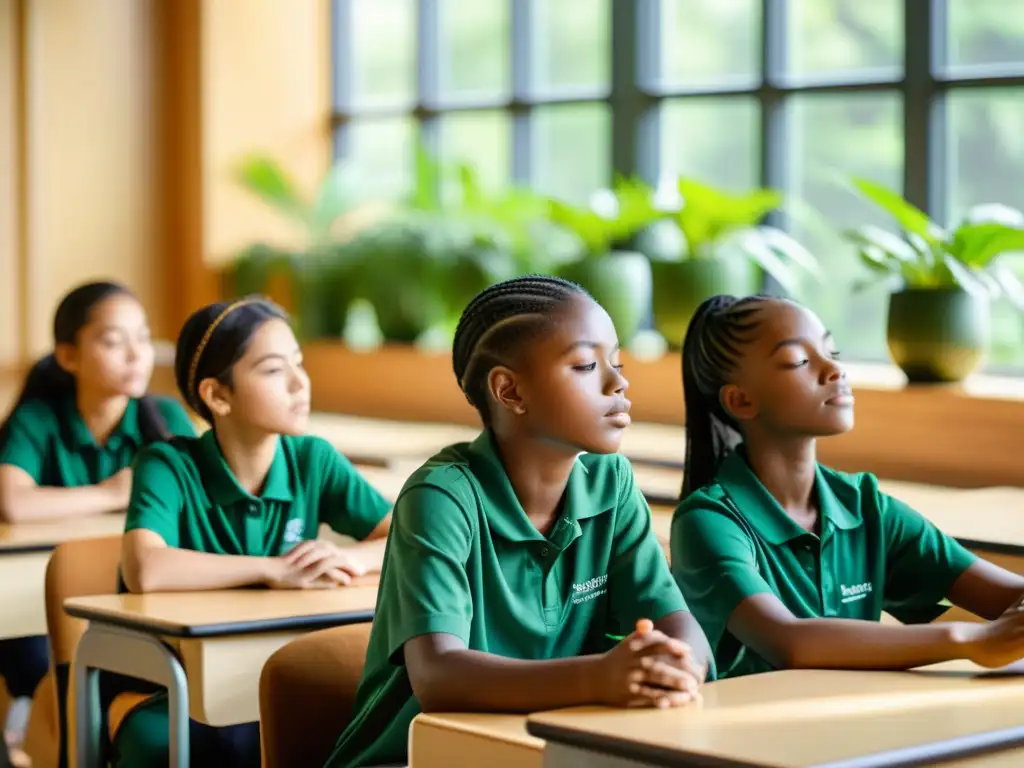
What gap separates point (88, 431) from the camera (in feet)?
12.2

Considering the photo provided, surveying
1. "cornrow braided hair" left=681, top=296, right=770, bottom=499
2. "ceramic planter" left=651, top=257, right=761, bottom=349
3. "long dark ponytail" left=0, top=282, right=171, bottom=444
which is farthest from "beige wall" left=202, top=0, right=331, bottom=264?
"cornrow braided hair" left=681, top=296, right=770, bottom=499

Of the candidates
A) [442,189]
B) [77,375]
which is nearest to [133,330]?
[77,375]

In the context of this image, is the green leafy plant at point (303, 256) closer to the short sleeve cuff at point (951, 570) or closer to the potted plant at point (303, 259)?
the potted plant at point (303, 259)

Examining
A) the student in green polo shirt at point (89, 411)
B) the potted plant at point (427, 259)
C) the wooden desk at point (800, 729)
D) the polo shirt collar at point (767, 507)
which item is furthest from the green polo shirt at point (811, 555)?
the potted plant at point (427, 259)

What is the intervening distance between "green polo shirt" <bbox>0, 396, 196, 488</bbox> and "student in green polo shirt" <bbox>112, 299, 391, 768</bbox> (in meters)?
0.84

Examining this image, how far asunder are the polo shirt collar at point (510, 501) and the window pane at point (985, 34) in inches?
111

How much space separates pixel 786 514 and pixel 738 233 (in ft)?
8.69

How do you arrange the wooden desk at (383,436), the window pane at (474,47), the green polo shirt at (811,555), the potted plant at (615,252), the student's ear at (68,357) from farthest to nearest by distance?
the window pane at (474,47) → the potted plant at (615,252) → the wooden desk at (383,436) → the student's ear at (68,357) → the green polo shirt at (811,555)

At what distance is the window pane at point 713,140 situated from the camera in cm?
506

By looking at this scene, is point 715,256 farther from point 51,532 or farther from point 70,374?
point 51,532

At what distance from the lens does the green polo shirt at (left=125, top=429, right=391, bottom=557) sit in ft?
9.00

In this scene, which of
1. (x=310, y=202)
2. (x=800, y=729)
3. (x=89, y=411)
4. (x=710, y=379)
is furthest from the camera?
(x=310, y=202)

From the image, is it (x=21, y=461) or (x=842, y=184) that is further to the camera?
(x=842, y=184)

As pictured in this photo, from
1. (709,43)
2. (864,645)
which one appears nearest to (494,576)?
(864,645)
